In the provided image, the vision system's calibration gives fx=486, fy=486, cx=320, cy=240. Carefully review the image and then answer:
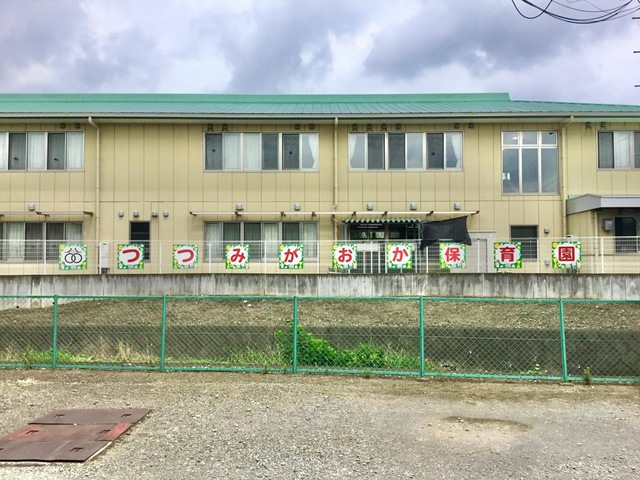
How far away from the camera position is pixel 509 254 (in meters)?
13.5

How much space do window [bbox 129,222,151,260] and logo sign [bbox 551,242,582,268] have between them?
1224cm

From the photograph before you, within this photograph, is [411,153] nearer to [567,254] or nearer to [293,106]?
[293,106]

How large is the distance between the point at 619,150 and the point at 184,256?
45.9 ft

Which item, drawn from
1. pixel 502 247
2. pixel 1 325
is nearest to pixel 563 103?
pixel 502 247

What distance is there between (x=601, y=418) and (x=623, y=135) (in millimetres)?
13358

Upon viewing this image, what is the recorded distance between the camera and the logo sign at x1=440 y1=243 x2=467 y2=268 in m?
13.5

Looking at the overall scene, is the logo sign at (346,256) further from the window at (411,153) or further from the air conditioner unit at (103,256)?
the air conditioner unit at (103,256)

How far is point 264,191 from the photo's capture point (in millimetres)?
15688

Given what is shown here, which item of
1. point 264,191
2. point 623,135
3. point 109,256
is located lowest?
point 109,256

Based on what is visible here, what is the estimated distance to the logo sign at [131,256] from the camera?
46.0ft

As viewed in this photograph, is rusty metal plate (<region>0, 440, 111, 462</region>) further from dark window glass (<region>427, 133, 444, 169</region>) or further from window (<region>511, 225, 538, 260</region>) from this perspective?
dark window glass (<region>427, 133, 444, 169</region>)

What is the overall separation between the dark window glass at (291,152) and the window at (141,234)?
4.85 metres

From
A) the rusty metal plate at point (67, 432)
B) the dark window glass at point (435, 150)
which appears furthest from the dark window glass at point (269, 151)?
the rusty metal plate at point (67, 432)

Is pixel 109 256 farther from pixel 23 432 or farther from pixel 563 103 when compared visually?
pixel 563 103
